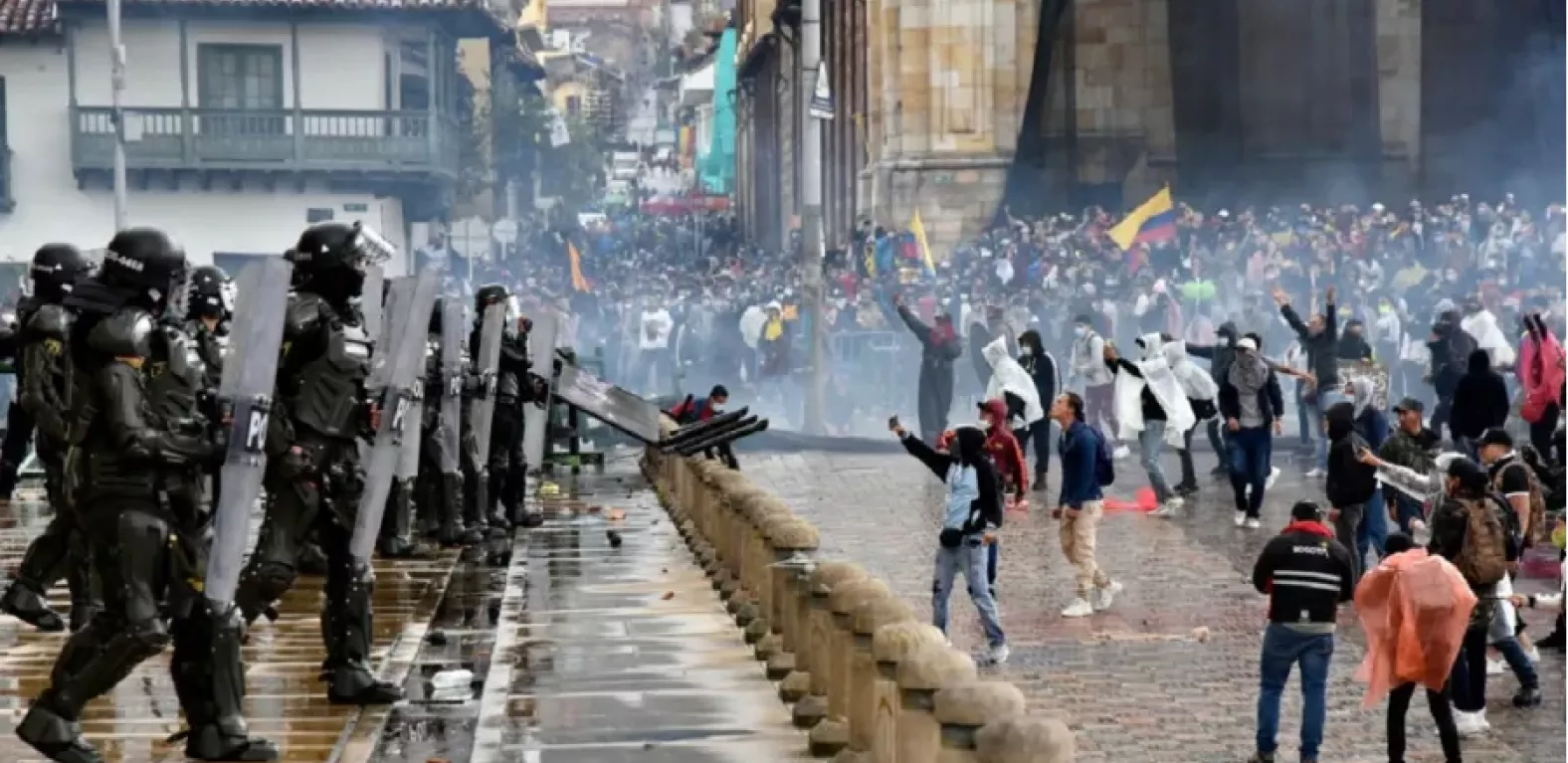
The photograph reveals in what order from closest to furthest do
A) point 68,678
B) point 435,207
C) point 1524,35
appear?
point 68,678 < point 1524,35 < point 435,207

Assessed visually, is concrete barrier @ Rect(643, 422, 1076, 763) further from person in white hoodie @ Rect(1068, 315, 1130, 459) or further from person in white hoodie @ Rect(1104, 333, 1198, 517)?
person in white hoodie @ Rect(1068, 315, 1130, 459)

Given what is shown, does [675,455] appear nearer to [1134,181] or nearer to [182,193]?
[1134,181]

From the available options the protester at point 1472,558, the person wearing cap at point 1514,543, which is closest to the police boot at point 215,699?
the protester at point 1472,558

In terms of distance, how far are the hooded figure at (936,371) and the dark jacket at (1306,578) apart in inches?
737

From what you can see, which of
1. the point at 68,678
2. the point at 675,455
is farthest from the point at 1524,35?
the point at 68,678

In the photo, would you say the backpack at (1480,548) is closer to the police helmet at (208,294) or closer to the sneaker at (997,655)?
the sneaker at (997,655)

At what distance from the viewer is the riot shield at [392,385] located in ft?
41.0

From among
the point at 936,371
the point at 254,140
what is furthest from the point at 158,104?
the point at 936,371

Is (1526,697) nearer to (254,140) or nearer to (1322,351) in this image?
(1322,351)

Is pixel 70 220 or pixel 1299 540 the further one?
pixel 70 220

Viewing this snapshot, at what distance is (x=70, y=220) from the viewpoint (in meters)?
52.6

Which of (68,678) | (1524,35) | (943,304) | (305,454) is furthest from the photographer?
(1524,35)

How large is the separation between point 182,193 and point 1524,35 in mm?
23106

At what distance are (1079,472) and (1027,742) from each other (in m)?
9.40
